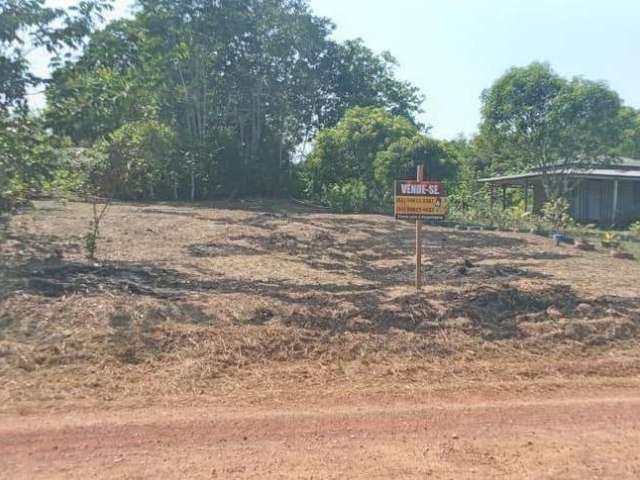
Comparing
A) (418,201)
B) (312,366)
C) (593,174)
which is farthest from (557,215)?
(312,366)

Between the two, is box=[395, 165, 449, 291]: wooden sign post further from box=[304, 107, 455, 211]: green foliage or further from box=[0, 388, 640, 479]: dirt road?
box=[304, 107, 455, 211]: green foliage

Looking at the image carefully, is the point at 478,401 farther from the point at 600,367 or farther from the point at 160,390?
the point at 160,390

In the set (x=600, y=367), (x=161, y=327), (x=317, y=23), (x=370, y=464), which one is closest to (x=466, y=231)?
(x=600, y=367)

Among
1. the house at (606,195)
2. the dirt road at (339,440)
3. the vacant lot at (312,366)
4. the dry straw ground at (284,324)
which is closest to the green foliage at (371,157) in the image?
the house at (606,195)

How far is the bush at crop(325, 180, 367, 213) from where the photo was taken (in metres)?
22.7

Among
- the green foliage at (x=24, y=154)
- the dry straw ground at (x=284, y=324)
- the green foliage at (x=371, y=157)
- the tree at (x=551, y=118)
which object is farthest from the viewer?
the green foliage at (x=371, y=157)

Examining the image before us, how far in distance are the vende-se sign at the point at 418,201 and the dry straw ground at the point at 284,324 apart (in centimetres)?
100

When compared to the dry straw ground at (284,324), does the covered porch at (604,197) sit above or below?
above

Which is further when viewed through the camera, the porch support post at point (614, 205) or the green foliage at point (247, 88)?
the green foliage at point (247, 88)

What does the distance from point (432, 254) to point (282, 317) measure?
19.7 ft

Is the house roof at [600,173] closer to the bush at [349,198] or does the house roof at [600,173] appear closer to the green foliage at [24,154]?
the bush at [349,198]

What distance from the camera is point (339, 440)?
403cm

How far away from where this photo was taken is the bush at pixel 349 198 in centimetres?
2272

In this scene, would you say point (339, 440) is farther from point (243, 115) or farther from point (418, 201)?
point (243, 115)
